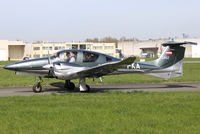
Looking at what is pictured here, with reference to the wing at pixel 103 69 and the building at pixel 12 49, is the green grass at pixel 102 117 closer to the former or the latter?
the wing at pixel 103 69

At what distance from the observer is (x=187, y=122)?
8102 millimetres

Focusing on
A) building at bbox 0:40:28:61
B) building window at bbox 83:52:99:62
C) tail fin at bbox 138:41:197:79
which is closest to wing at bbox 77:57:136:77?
building window at bbox 83:52:99:62

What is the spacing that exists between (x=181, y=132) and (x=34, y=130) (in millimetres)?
3754

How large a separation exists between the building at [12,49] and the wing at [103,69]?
8970 cm

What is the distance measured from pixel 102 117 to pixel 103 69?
6.92 m

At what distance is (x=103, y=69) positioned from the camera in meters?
15.6

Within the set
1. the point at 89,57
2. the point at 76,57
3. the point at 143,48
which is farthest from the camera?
the point at 143,48

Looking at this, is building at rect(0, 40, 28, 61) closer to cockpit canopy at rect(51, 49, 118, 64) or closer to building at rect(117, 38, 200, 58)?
building at rect(117, 38, 200, 58)

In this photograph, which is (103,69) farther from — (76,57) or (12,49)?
(12,49)

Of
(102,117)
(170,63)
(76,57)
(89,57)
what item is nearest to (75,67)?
(76,57)

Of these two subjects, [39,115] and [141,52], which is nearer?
[39,115]

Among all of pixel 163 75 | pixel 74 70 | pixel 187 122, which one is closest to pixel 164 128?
pixel 187 122

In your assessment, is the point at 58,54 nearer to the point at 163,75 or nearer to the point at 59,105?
the point at 59,105

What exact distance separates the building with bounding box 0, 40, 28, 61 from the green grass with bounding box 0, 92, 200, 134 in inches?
3721
